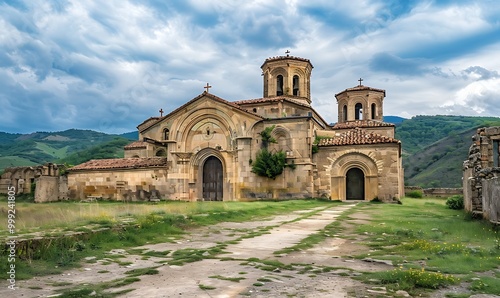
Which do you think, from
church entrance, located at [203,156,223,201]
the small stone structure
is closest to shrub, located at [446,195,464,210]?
church entrance, located at [203,156,223,201]

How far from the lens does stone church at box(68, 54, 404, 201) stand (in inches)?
940

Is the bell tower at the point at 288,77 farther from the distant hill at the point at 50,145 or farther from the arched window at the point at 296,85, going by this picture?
the distant hill at the point at 50,145

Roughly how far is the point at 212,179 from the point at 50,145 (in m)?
120

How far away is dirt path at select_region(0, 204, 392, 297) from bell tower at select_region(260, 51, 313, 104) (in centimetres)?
2187

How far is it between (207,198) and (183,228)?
15440 millimetres

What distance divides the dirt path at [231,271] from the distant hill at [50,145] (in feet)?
224

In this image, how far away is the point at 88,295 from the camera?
14.6 ft

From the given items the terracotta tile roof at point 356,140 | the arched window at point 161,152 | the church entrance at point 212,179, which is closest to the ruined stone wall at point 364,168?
the terracotta tile roof at point 356,140

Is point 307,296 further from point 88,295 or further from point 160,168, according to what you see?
point 160,168

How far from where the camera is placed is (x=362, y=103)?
3581 centimetres

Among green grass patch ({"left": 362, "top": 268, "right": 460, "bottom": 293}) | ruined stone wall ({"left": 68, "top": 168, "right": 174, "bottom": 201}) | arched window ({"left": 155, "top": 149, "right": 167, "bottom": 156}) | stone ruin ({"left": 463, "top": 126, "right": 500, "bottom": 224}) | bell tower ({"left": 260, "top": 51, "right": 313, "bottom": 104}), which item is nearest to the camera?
green grass patch ({"left": 362, "top": 268, "right": 460, "bottom": 293})

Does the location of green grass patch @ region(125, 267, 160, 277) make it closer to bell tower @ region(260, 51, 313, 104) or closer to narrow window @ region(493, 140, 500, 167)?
narrow window @ region(493, 140, 500, 167)

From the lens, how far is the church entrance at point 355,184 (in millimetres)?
24684

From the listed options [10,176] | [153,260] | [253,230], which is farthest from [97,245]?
[10,176]
